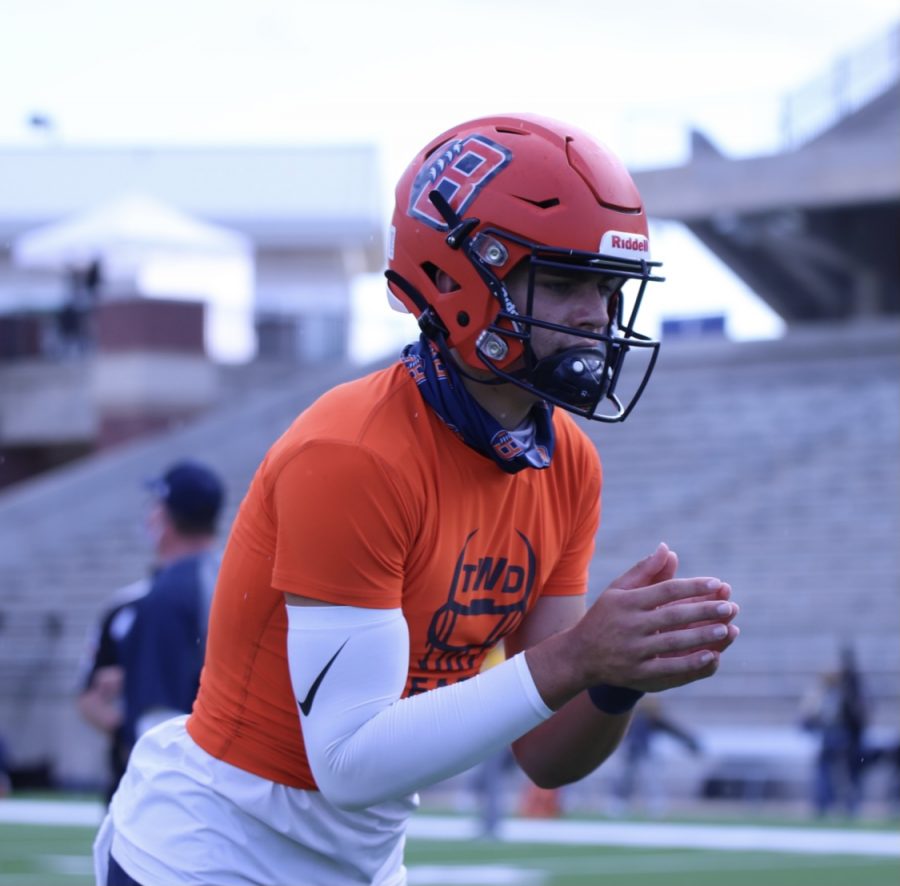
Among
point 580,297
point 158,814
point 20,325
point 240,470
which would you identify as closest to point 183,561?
point 158,814

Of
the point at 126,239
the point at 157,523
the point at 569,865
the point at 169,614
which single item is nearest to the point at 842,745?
the point at 569,865

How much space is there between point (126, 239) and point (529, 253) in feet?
65.5

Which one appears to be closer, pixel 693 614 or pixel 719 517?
pixel 693 614

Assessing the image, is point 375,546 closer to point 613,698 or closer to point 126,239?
point 613,698

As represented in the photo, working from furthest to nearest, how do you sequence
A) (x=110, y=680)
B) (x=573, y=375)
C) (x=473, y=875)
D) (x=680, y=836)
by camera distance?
(x=680, y=836)
(x=473, y=875)
(x=110, y=680)
(x=573, y=375)

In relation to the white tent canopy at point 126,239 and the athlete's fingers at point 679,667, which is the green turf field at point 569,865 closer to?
the athlete's fingers at point 679,667

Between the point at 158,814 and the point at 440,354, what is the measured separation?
0.92 metres

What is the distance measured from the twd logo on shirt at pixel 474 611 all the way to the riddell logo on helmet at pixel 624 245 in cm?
50

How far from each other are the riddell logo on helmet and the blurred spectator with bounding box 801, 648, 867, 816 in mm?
10945

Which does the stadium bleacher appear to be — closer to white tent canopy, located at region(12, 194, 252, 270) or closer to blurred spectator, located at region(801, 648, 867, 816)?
blurred spectator, located at region(801, 648, 867, 816)

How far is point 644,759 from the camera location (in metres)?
14.0

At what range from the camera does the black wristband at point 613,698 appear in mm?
2902

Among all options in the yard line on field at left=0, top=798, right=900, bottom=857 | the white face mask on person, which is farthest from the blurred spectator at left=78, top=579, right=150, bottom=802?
the yard line on field at left=0, top=798, right=900, bottom=857

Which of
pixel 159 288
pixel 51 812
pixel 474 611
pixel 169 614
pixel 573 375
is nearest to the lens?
pixel 573 375
